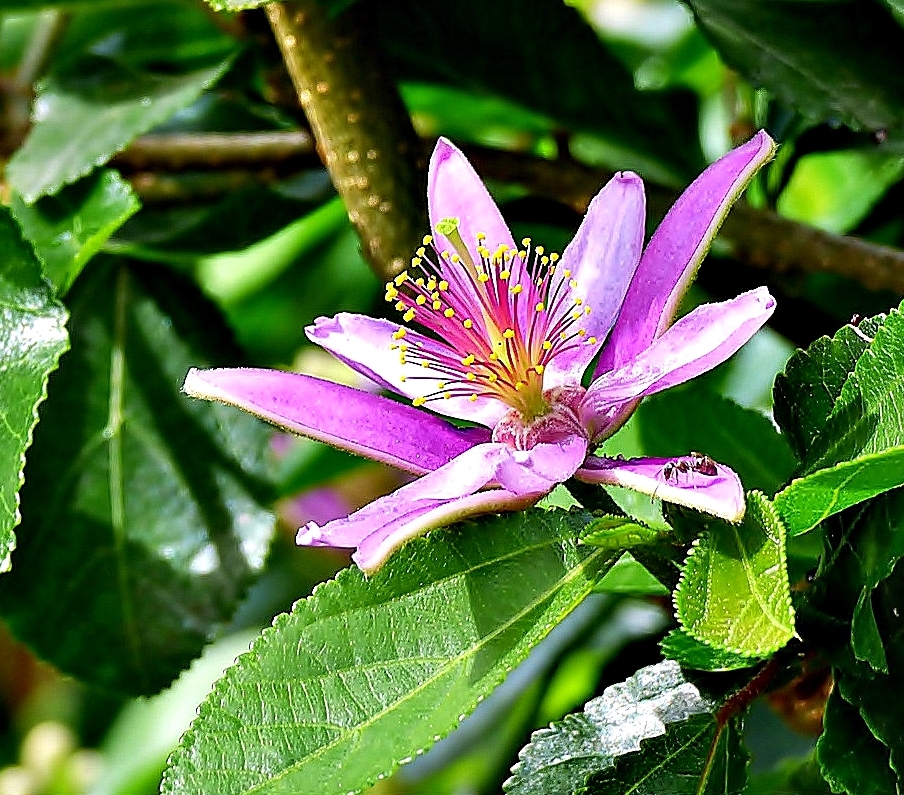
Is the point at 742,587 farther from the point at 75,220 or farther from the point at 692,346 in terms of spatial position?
the point at 75,220

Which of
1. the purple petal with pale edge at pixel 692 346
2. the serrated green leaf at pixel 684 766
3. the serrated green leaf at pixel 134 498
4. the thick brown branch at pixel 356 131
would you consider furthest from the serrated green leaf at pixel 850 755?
the serrated green leaf at pixel 134 498

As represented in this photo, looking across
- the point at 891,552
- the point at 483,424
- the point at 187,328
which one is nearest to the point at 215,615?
the point at 187,328

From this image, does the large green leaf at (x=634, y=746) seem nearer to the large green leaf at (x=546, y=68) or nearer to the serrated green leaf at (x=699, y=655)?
the serrated green leaf at (x=699, y=655)

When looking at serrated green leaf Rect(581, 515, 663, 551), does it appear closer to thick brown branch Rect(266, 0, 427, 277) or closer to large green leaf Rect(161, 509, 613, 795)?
large green leaf Rect(161, 509, 613, 795)

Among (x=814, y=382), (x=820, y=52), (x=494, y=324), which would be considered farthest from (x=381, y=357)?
(x=820, y=52)

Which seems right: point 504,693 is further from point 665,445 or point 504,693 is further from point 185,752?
point 185,752

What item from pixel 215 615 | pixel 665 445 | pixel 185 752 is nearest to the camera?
pixel 185 752

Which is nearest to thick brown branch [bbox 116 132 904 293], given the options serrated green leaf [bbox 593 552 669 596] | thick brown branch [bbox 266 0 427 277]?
thick brown branch [bbox 266 0 427 277]
